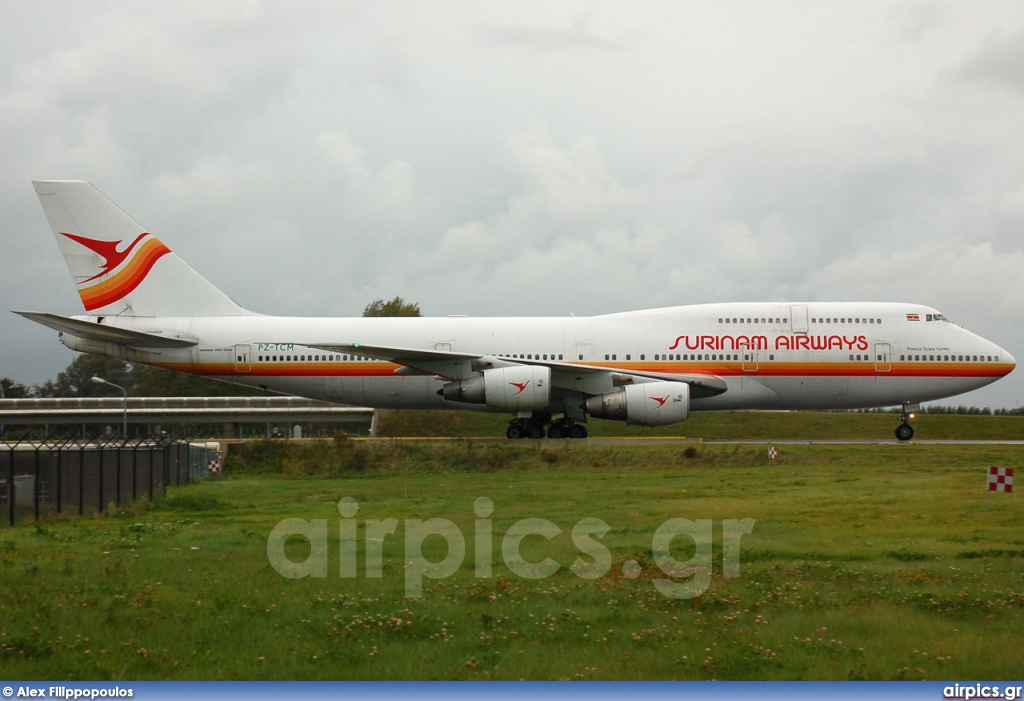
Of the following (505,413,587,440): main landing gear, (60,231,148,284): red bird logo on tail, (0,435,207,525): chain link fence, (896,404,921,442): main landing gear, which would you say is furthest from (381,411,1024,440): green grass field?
(0,435,207,525): chain link fence

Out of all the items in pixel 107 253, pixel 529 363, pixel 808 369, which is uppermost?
pixel 107 253

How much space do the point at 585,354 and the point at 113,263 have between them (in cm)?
1673

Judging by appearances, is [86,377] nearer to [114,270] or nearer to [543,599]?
[114,270]

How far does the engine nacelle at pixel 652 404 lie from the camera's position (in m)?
29.2

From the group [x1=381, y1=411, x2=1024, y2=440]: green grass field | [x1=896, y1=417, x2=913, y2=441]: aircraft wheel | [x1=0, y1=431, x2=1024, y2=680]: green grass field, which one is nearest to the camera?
[x1=0, y1=431, x2=1024, y2=680]: green grass field

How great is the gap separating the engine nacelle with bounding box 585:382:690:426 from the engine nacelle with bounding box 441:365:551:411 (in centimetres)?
205

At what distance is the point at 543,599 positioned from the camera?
1014cm

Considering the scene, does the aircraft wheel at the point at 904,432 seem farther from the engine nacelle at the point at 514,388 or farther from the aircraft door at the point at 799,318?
the engine nacelle at the point at 514,388

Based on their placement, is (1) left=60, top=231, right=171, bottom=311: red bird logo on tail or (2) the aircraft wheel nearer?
(2) the aircraft wheel

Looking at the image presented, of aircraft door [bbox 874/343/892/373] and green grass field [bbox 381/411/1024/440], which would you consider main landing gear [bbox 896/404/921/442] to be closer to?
aircraft door [bbox 874/343/892/373]

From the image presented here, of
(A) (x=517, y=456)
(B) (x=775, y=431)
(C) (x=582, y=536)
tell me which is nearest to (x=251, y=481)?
(A) (x=517, y=456)

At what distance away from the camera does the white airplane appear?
103 feet

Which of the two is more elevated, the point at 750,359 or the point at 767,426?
the point at 750,359

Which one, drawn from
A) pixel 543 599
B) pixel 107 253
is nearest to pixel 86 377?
pixel 107 253
